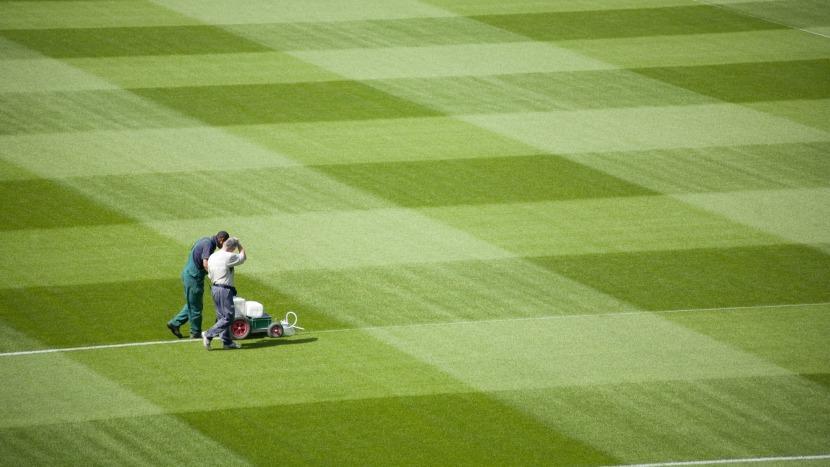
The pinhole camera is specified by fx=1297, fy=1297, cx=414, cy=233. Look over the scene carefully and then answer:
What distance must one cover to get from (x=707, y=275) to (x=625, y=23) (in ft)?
50.0

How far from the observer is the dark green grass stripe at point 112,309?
54.4ft

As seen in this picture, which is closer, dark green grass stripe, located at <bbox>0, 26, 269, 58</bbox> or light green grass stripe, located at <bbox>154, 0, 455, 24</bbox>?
dark green grass stripe, located at <bbox>0, 26, 269, 58</bbox>

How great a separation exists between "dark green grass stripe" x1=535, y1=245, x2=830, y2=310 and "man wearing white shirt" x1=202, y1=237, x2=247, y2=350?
5.20 m

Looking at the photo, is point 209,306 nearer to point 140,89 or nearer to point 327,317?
point 327,317

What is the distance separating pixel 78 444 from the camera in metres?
13.6

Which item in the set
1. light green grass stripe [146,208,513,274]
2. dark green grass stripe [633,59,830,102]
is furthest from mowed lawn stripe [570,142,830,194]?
light green grass stripe [146,208,513,274]

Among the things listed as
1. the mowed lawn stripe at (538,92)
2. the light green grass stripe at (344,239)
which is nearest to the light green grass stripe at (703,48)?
the mowed lawn stripe at (538,92)

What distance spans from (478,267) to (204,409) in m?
5.80

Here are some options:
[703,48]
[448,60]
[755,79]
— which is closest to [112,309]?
[448,60]

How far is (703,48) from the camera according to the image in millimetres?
30734

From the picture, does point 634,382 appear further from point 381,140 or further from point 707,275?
point 381,140

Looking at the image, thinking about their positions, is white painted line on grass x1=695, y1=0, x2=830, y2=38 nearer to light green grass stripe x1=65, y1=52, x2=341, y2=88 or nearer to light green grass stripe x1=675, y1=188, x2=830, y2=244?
light green grass stripe x1=675, y1=188, x2=830, y2=244

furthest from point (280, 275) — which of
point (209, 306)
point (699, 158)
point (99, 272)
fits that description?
point (699, 158)

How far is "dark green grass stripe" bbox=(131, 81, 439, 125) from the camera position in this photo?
84.4 ft
